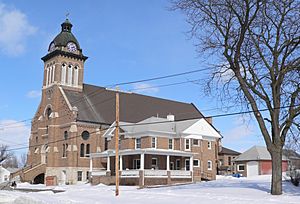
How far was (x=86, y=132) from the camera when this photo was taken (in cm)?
5950

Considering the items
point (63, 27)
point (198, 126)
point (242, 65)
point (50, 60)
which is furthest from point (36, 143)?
point (242, 65)

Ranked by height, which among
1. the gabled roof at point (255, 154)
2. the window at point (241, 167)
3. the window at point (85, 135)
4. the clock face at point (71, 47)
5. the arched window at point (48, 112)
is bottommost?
the window at point (241, 167)

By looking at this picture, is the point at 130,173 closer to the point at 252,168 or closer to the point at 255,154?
the point at 252,168

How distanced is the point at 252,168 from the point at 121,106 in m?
22.1

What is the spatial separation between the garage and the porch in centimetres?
1611

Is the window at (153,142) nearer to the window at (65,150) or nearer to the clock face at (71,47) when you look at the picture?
the window at (65,150)

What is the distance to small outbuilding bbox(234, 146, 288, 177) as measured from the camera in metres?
61.5

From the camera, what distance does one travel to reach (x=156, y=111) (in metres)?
69.3

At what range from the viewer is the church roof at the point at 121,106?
6172cm

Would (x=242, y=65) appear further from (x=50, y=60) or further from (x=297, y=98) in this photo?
(x=50, y=60)

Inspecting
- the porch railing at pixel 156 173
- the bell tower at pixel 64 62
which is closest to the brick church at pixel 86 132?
the bell tower at pixel 64 62

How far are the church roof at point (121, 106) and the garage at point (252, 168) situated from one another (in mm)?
14410

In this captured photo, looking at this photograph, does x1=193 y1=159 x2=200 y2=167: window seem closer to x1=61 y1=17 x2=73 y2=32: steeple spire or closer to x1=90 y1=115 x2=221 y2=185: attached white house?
x1=90 y1=115 x2=221 y2=185: attached white house

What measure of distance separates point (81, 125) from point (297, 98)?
3711 centimetres
